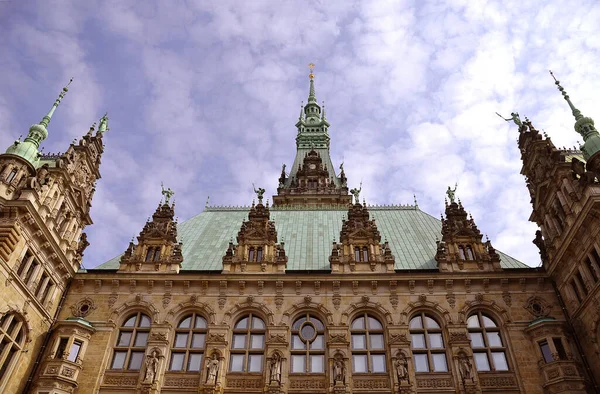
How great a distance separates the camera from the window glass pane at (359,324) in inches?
975

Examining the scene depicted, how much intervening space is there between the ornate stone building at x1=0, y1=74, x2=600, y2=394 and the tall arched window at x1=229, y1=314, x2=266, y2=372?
2.6 inches

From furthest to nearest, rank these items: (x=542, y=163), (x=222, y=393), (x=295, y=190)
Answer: (x=295, y=190) → (x=542, y=163) → (x=222, y=393)

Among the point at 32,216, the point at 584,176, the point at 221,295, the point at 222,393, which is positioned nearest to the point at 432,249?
the point at 584,176

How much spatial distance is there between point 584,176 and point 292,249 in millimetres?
16363

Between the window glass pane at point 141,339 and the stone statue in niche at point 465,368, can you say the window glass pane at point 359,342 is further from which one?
the window glass pane at point 141,339

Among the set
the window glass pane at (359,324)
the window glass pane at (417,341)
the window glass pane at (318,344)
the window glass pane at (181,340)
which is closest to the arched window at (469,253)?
the window glass pane at (417,341)

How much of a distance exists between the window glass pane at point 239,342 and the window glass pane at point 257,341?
41 centimetres

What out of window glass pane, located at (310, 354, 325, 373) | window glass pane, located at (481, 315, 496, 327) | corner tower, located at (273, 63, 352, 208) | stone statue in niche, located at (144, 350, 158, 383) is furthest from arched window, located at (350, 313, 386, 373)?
corner tower, located at (273, 63, 352, 208)

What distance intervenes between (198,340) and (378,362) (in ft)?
29.7

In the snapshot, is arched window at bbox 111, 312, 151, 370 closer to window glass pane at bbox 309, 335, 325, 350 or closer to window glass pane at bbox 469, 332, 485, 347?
window glass pane at bbox 309, 335, 325, 350

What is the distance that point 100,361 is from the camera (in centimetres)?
2353

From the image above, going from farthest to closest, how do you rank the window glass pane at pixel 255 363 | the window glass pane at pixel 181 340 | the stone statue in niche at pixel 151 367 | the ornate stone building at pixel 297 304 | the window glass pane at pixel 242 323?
the window glass pane at pixel 242 323 → the window glass pane at pixel 181 340 → the window glass pane at pixel 255 363 → the stone statue in niche at pixel 151 367 → the ornate stone building at pixel 297 304

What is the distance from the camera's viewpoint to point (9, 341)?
21578 mm

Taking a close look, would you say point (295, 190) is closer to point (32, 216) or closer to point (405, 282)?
point (405, 282)
